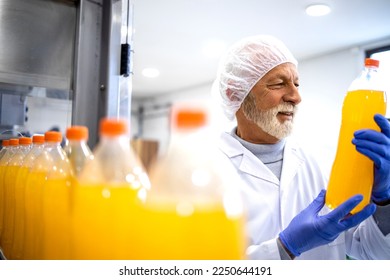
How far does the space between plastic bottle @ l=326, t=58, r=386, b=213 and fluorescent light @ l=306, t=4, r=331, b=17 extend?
91.0 inches

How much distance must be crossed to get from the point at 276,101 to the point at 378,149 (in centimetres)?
59

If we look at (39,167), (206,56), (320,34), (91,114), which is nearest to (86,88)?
(91,114)

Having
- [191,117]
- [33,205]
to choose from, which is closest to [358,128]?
[191,117]

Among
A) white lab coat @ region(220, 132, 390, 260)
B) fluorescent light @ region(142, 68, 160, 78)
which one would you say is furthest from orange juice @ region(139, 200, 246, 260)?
fluorescent light @ region(142, 68, 160, 78)

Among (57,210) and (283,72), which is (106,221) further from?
(283,72)

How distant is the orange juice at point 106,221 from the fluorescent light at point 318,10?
2.95m

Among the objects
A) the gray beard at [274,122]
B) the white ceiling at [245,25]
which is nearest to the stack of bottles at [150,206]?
the gray beard at [274,122]

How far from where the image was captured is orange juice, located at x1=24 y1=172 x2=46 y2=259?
0.60 m

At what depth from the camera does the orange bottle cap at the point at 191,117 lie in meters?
0.41

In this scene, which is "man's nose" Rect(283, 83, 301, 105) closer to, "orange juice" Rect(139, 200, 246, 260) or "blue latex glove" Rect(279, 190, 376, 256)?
"blue latex glove" Rect(279, 190, 376, 256)

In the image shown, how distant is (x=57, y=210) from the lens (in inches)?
20.9
